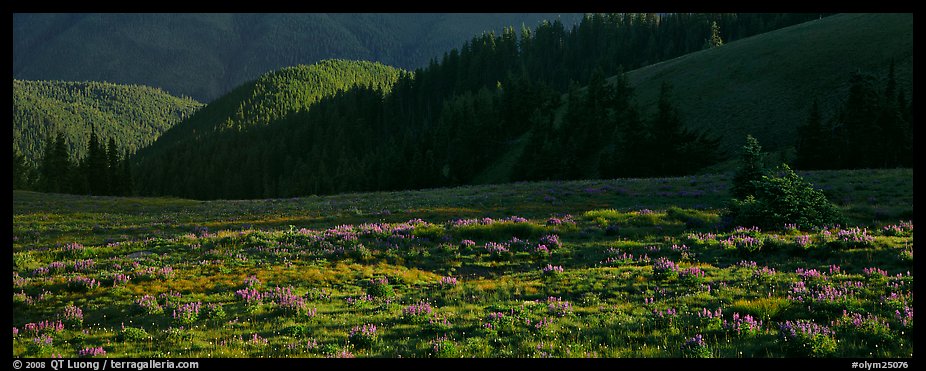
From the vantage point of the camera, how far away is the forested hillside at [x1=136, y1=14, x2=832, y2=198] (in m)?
67.9

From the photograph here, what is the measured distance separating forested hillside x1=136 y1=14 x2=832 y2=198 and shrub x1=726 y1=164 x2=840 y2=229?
42.7 meters

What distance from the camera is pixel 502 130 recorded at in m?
107

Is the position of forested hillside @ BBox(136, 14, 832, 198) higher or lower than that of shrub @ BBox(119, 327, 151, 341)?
higher

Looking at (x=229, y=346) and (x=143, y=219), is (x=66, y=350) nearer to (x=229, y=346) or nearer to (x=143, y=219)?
(x=229, y=346)

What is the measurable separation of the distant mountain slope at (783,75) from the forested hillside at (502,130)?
668 centimetres

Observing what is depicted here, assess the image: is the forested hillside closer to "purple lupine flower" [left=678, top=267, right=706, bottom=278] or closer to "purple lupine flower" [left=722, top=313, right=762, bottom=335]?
"purple lupine flower" [left=678, top=267, right=706, bottom=278]

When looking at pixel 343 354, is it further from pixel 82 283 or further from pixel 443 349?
pixel 82 283

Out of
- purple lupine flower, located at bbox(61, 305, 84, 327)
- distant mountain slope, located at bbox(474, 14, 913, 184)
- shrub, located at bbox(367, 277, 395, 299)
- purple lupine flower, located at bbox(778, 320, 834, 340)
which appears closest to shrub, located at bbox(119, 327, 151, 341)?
purple lupine flower, located at bbox(61, 305, 84, 327)

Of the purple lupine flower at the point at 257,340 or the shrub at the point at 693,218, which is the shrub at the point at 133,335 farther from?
the shrub at the point at 693,218

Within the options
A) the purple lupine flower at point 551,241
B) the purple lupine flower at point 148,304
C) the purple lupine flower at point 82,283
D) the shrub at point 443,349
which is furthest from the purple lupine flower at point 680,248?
the purple lupine flower at point 82,283

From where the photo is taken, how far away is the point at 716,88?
89.4 meters

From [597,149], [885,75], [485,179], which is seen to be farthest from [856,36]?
[485,179]

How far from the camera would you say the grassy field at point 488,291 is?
328 inches

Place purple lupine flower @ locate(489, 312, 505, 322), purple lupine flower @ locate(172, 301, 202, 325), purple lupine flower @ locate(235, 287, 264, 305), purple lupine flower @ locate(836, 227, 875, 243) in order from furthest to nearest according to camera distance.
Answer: purple lupine flower @ locate(836, 227, 875, 243) < purple lupine flower @ locate(235, 287, 264, 305) < purple lupine flower @ locate(172, 301, 202, 325) < purple lupine flower @ locate(489, 312, 505, 322)
